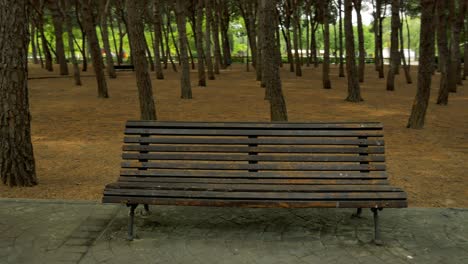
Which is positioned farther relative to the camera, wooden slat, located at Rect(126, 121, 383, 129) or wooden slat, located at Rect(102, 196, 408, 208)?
wooden slat, located at Rect(126, 121, 383, 129)

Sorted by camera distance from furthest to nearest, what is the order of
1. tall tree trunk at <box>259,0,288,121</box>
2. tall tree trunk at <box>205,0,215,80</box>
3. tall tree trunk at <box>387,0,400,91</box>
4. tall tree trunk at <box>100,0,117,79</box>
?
1. tall tree trunk at <box>100,0,117,79</box>
2. tall tree trunk at <box>205,0,215,80</box>
3. tall tree trunk at <box>387,0,400,91</box>
4. tall tree trunk at <box>259,0,288,121</box>

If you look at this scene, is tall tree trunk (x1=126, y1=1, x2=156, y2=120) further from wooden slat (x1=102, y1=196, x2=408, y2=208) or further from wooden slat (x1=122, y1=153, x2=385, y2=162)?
wooden slat (x1=102, y1=196, x2=408, y2=208)

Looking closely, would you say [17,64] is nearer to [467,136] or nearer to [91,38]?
[467,136]

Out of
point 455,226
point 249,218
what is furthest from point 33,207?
point 455,226

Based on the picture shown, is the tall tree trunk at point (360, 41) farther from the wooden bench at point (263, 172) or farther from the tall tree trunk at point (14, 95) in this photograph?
the tall tree trunk at point (14, 95)

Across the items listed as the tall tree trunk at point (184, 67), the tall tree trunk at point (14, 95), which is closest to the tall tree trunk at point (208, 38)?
the tall tree trunk at point (184, 67)

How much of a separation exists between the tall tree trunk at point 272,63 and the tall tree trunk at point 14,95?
5055 millimetres

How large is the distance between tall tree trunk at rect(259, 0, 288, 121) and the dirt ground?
8.37 feet

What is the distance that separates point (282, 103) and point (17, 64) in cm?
564

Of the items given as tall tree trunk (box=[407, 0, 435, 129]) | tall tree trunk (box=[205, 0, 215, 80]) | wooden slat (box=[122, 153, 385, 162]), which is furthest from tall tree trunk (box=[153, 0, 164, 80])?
wooden slat (box=[122, 153, 385, 162])

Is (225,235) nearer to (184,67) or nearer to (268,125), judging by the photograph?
(268,125)

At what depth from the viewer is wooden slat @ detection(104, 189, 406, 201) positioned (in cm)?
397

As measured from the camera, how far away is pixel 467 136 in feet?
32.6

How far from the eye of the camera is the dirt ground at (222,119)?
6102 mm
